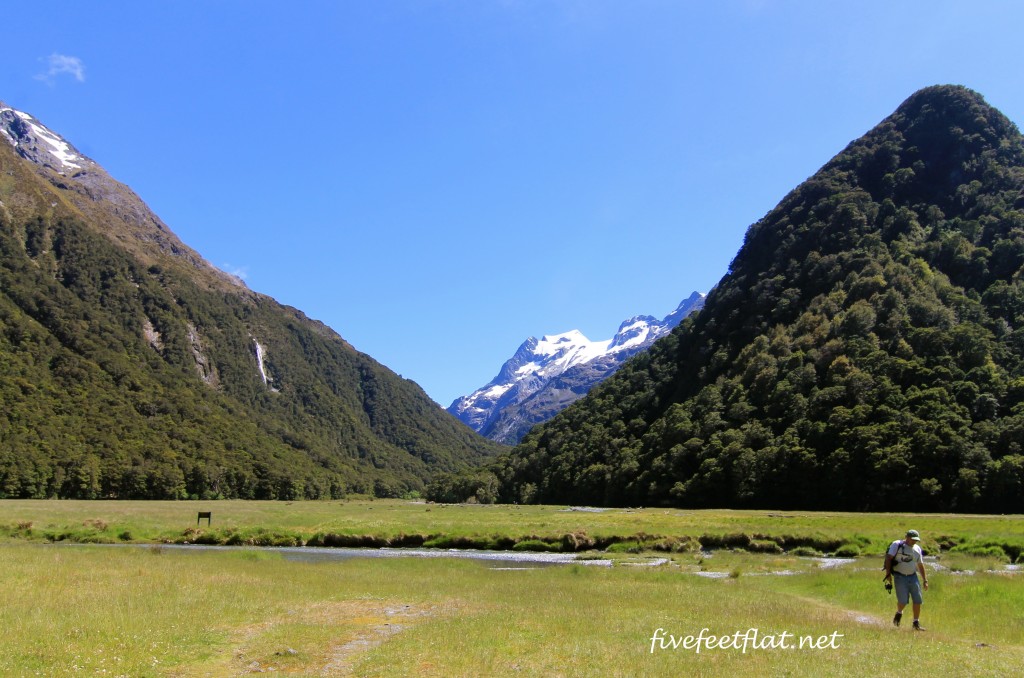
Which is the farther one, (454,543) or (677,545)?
(454,543)

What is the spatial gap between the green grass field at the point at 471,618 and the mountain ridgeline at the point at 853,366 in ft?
185

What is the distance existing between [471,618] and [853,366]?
112255 mm

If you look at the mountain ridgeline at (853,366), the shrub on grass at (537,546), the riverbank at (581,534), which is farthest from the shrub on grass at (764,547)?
the mountain ridgeline at (853,366)

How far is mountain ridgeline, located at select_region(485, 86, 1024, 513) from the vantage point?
307 feet

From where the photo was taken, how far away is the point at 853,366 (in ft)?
384

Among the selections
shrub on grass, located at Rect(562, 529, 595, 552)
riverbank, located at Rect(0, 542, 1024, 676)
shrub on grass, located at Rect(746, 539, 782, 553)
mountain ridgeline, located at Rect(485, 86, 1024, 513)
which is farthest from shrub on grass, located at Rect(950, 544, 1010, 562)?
mountain ridgeline, located at Rect(485, 86, 1024, 513)

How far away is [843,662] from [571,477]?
482 ft

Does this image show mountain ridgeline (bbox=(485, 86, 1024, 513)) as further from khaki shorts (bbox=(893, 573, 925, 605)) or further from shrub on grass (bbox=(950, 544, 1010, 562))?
khaki shorts (bbox=(893, 573, 925, 605))

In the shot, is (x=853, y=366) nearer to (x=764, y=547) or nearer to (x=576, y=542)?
(x=764, y=547)

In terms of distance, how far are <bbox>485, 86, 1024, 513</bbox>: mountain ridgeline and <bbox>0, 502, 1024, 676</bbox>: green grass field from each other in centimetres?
5630

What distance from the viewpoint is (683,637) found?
18844 mm

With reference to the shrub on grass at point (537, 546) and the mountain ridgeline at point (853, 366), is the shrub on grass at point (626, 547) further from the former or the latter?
the mountain ridgeline at point (853, 366)

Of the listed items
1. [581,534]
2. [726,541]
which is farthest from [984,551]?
[581,534]

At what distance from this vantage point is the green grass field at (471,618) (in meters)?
16.0
